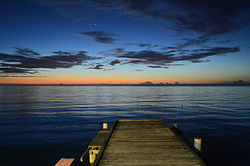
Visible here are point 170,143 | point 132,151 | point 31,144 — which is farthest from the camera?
point 31,144

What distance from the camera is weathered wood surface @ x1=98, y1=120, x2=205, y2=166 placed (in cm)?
746

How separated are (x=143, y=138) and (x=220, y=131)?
15.2m

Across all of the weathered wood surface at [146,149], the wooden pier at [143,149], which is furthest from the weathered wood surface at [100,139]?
the weathered wood surface at [146,149]

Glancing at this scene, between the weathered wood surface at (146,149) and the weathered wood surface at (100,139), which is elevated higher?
the weathered wood surface at (146,149)

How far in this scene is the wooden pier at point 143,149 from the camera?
24.4 feet

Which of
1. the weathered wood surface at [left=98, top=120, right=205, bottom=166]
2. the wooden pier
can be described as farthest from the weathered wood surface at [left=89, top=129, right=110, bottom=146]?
the weathered wood surface at [left=98, top=120, right=205, bottom=166]

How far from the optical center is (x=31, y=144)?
1622 cm

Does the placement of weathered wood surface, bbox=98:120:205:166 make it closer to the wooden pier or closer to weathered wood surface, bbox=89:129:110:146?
the wooden pier

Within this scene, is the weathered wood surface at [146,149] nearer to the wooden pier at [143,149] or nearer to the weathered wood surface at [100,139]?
the wooden pier at [143,149]

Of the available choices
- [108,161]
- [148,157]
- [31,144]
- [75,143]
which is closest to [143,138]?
[148,157]

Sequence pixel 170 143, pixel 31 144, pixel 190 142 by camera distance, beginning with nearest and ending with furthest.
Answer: pixel 170 143, pixel 190 142, pixel 31 144

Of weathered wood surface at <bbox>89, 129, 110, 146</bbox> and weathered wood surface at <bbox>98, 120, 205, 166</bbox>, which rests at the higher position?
weathered wood surface at <bbox>98, 120, 205, 166</bbox>

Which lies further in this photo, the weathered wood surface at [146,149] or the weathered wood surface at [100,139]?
the weathered wood surface at [100,139]

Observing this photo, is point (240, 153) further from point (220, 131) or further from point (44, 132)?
point (44, 132)
